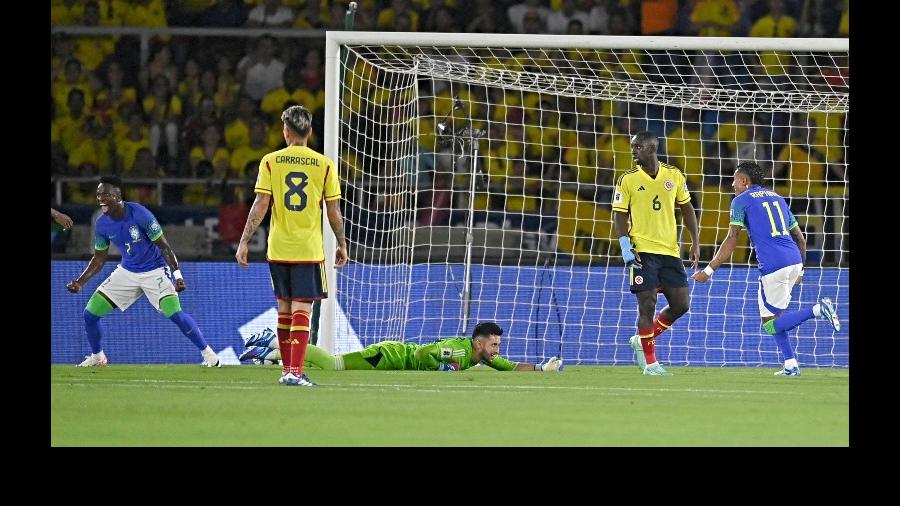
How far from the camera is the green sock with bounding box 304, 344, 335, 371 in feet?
36.4

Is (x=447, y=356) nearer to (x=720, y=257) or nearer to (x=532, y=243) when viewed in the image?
(x=720, y=257)

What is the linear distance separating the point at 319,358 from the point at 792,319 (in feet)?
12.8

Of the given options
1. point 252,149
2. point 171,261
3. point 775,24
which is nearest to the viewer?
point 171,261

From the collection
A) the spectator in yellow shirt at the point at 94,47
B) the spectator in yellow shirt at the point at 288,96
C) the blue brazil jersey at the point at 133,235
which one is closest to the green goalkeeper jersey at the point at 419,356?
the blue brazil jersey at the point at 133,235

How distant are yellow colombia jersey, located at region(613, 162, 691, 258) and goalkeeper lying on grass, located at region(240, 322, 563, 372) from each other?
4.68 feet

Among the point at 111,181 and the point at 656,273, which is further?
the point at 111,181

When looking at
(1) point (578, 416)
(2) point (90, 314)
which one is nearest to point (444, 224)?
(2) point (90, 314)

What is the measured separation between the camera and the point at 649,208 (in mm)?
10992

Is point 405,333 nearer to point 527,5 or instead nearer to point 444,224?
point 444,224

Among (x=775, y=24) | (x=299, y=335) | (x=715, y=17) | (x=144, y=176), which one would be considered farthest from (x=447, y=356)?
(x=775, y=24)

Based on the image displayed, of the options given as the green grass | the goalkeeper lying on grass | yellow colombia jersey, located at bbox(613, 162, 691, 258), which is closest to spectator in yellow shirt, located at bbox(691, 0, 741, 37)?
yellow colombia jersey, located at bbox(613, 162, 691, 258)

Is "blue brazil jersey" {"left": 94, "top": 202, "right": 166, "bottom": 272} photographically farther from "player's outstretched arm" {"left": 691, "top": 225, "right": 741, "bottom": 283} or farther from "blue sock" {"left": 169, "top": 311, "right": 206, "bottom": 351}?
"player's outstretched arm" {"left": 691, "top": 225, "right": 741, "bottom": 283}

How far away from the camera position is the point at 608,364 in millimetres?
13664

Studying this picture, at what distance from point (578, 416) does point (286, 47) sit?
1145cm
